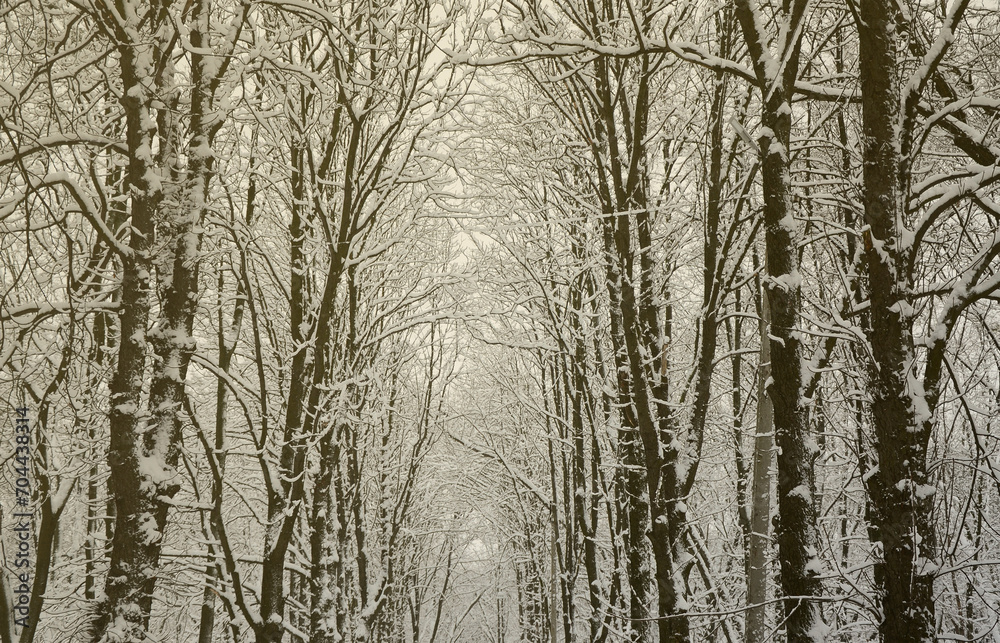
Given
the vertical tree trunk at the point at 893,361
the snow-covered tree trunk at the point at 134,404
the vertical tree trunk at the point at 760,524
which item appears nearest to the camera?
the vertical tree trunk at the point at 893,361

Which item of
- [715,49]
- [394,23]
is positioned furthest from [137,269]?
[715,49]

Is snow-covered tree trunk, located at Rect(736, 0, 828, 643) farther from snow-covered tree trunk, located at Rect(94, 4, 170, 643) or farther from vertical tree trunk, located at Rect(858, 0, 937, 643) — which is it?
snow-covered tree trunk, located at Rect(94, 4, 170, 643)

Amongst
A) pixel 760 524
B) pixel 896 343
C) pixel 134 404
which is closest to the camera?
pixel 896 343

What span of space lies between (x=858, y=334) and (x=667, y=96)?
544 cm

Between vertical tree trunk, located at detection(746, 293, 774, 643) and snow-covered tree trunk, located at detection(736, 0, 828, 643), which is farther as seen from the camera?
vertical tree trunk, located at detection(746, 293, 774, 643)

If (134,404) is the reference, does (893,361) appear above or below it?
above

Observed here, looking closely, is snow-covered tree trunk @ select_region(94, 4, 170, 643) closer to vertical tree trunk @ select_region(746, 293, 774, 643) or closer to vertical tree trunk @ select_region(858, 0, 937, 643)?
vertical tree trunk @ select_region(858, 0, 937, 643)

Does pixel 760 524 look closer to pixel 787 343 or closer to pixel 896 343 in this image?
pixel 787 343

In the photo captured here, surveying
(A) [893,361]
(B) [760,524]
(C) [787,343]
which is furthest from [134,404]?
(B) [760,524]

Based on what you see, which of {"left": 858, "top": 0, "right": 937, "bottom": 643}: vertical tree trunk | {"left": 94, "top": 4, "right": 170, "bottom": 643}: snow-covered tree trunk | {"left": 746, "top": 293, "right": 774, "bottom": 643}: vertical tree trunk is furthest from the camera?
{"left": 746, "top": 293, "right": 774, "bottom": 643}: vertical tree trunk

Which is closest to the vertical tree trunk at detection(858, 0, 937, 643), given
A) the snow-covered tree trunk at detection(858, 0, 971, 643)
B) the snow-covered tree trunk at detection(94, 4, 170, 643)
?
the snow-covered tree trunk at detection(858, 0, 971, 643)

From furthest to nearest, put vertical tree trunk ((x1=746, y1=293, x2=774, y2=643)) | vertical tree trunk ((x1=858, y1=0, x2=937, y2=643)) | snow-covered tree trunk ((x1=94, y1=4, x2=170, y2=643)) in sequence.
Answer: vertical tree trunk ((x1=746, y1=293, x2=774, y2=643)), snow-covered tree trunk ((x1=94, y1=4, x2=170, y2=643)), vertical tree trunk ((x1=858, y1=0, x2=937, y2=643))

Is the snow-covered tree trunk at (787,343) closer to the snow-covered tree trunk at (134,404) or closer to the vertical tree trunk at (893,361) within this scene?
the vertical tree trunk at (893,361)

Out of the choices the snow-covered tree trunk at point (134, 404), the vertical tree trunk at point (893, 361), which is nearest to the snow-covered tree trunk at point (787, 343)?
the vertical tree trunk at point (893, 361)
